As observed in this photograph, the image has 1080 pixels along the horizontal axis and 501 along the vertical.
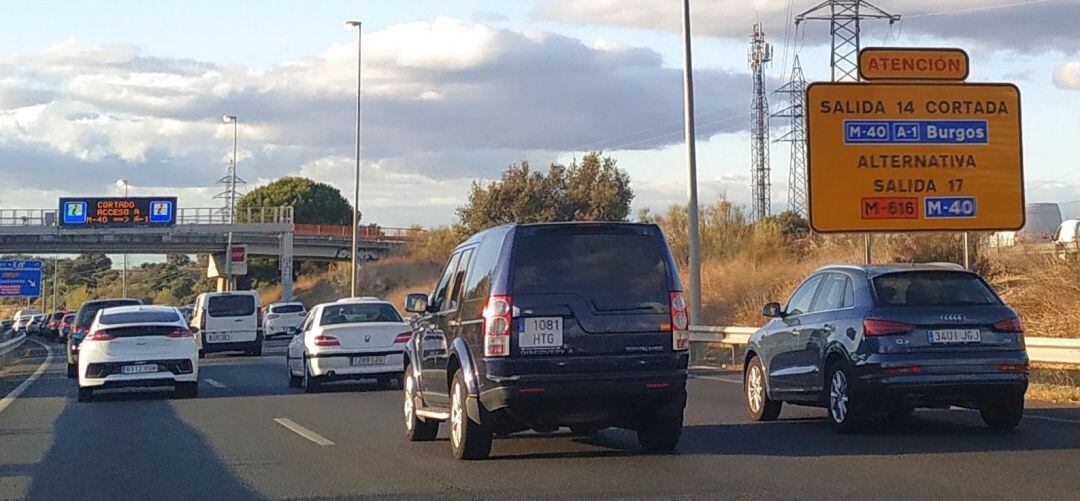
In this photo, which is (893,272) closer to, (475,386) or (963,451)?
(963,451)

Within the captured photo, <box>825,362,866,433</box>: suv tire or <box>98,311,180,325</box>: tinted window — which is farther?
<box>98,311,180,325</box>: tinted window

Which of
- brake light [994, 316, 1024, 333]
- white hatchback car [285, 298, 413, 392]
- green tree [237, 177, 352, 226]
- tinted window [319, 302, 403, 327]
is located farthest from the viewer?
green tree [237, 177, 352, 226]

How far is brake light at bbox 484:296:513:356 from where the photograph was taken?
426 inches

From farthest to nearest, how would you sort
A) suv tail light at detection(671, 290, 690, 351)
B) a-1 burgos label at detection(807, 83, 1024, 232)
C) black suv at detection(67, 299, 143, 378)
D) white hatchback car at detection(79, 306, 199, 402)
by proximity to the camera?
black suv at detection(67, 299, 143, 378) → a-1 burgos label at detection(807, 83, 1024, 232) → white hatchback car at detection(79, 306, 199, 402) → suv tail light at detection(671, 290, 690, 351)

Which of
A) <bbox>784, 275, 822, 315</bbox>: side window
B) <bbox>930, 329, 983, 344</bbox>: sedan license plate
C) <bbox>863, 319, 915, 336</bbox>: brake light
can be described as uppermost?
<bbox>784, 275, 822, 315</bbox>: side window

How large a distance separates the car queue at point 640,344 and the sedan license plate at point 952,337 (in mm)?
13

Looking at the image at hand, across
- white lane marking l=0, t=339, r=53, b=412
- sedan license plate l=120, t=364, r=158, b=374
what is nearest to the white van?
white lane marking l=0, t=339, r=53, b=412

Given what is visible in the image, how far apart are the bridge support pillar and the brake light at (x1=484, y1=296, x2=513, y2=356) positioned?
59.6 m

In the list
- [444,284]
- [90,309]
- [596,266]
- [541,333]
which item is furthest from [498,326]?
[90,309]

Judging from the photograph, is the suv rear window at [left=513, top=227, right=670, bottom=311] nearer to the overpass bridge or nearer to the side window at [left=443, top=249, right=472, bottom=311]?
the side window at [left=443, top=249, right=472, bottom=311]

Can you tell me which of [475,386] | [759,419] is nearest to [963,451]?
[759,419]

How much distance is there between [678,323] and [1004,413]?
3.81 meters

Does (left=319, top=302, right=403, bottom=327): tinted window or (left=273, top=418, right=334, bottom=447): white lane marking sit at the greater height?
(left=319, top=302, right=403, bottom=327): tinted window

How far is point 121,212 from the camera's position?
69000 millimetres
